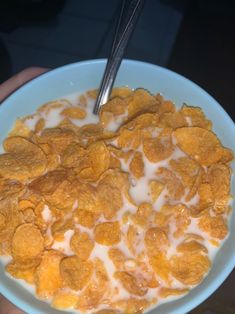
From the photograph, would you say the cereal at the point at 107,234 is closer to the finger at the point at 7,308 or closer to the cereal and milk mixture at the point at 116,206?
the cereal and milk mixture at the point at 116,206

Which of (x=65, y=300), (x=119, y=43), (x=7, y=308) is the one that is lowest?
(x=7, y=308)

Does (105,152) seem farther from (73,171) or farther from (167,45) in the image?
(167,45)

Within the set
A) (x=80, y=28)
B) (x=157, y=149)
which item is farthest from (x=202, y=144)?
(x=80, y=28)

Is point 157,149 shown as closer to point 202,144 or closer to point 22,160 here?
point 202,144

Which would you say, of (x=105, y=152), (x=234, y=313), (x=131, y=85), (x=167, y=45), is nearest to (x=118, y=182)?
(x=105, y=152)

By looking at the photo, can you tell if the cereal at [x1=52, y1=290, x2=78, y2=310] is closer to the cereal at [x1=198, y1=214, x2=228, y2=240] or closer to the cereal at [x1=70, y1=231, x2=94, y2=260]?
the cereal at [x1=70, y1=231, x2=94, y2=260]

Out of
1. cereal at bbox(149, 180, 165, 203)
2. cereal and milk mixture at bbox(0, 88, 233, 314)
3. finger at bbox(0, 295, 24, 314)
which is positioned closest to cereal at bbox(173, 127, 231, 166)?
cereal and milk mixture at bbox(0, 88, 233, 314)

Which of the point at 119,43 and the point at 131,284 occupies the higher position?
the point at 119,43
